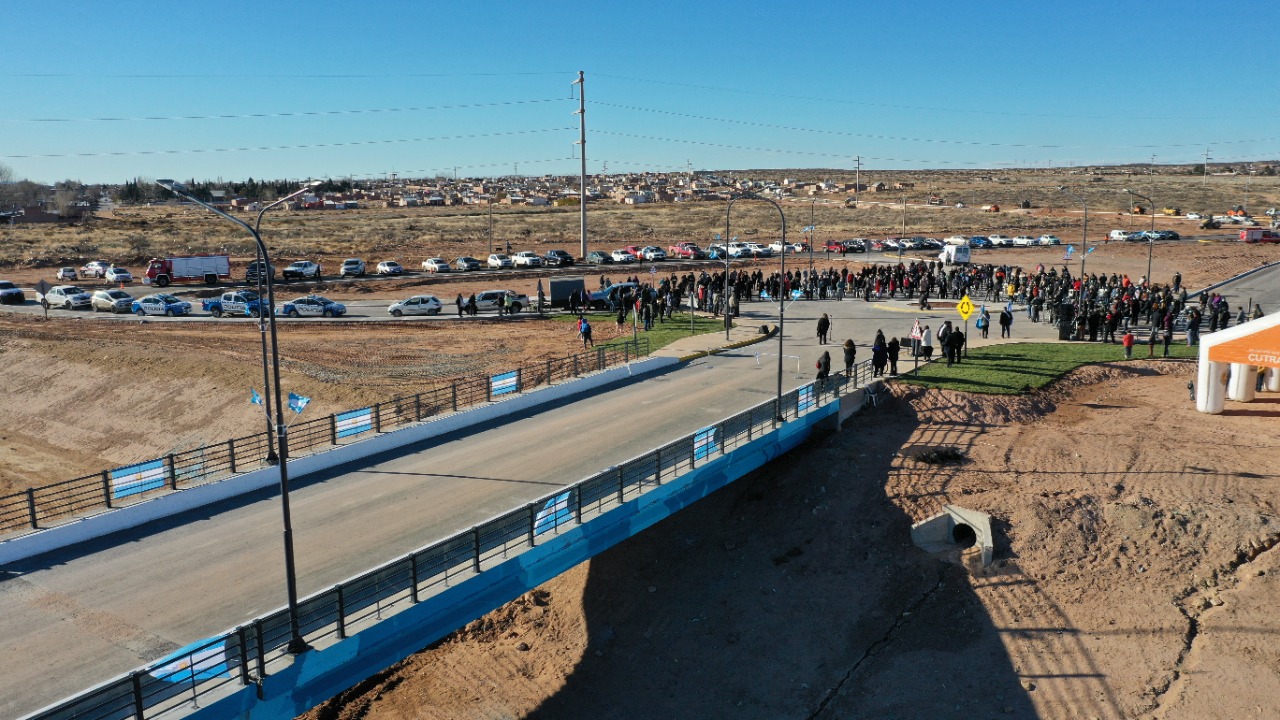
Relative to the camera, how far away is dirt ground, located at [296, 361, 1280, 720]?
1988 centimetres

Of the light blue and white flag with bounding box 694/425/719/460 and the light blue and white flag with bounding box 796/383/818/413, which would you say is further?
the light blue and white flag with bounding box 796/383/818/413

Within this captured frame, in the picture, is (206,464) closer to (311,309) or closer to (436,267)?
(311,309)

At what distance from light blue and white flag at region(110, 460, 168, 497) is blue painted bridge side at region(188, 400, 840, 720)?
735cm

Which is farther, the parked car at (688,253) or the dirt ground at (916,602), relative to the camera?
the parked car at (688,253)

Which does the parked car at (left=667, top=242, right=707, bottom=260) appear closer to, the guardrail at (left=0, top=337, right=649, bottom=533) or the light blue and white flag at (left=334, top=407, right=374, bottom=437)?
the guardrail at (left=0, top=337, right=649, bottom=533)

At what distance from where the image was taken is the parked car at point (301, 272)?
2579 inches

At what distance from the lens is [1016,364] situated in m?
34.3

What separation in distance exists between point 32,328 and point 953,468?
47225mm

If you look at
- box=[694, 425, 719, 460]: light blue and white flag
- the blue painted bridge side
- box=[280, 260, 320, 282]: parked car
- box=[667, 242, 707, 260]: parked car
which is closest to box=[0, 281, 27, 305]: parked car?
box=[280, 260, 320, 282]: parked car

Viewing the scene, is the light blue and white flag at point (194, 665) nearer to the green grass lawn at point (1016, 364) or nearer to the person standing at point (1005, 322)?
the green grass lawn at point (1016, 364)

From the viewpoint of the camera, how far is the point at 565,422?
2628cm

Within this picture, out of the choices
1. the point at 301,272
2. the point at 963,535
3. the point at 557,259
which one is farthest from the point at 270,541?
the point at 557,259

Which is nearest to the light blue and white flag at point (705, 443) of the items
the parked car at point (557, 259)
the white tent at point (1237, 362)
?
the white tent at point (1237, 362)

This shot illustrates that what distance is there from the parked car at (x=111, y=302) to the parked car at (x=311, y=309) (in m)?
10.4
